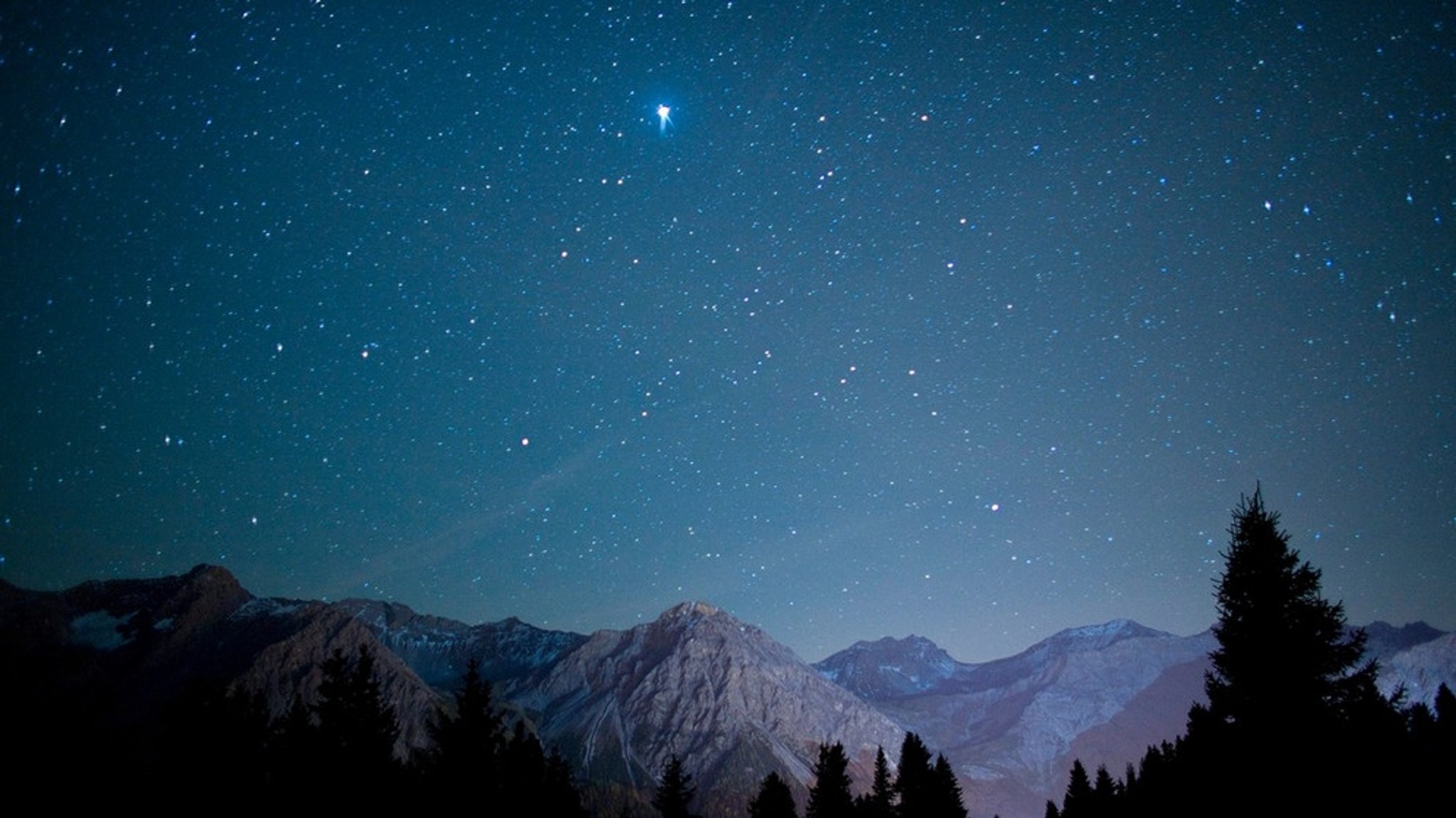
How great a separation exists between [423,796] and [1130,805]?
3391 centimetres

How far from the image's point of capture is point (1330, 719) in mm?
10484

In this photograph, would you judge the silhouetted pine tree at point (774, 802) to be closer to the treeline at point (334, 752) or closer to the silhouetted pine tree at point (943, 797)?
the silhouetted pine tree at point (943, 797)

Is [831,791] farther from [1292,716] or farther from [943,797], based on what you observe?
[1292,716]

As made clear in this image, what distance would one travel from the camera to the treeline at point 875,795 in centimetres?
3306

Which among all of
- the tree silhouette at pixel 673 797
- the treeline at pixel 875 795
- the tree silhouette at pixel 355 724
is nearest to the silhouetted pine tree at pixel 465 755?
the tree silhouette at pixel 355 724

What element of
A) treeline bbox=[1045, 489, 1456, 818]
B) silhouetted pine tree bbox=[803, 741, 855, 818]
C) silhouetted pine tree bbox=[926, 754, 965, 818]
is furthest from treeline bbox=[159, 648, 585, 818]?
silhouetted pine tree bbox=[926, 754, 965, 818]

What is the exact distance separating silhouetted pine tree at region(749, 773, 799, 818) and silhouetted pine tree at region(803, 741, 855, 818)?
3.65 ft

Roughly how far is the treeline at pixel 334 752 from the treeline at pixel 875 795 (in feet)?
55.1

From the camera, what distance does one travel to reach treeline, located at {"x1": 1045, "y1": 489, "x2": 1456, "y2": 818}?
9.27m

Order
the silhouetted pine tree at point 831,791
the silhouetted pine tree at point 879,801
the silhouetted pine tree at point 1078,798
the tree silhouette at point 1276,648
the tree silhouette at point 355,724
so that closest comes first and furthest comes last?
the tree silhouette at point 1276,648 → the tree silhouette at point 355,724 → the silhouetted pine tree at point 831,791 → the silhouetted pine tree at point 879,801 → the silhouetted pine tree at point 1078,798

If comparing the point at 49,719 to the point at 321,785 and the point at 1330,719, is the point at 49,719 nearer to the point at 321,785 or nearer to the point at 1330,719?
the point at 321,785

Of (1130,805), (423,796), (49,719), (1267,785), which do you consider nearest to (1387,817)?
(1267,785)

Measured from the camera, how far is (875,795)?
4088 centimetres

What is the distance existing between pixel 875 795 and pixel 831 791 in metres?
6.67
